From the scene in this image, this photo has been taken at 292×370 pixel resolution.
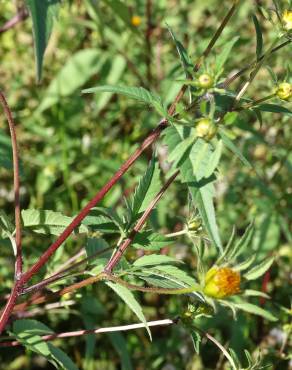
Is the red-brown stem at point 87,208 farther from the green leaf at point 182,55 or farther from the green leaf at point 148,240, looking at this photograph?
the green leaf at point 148,240

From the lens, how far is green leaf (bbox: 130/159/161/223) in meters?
0.99

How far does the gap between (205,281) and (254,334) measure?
3.39 feet

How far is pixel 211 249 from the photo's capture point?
1888 millimetres

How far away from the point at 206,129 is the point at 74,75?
1467mm

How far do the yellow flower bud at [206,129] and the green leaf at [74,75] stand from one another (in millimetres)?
1406

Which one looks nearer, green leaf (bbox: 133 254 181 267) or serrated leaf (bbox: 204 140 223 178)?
serrated leaf (bbox: 204 140 223 178)

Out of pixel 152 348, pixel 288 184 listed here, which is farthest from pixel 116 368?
pixel 288 184

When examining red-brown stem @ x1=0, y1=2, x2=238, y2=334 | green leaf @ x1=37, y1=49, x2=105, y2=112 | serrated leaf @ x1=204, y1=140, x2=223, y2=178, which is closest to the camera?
serrated leaf @ x1=204, y1=140, x2=223, y2=178

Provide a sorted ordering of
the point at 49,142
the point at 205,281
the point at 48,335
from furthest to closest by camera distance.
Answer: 1. the point at 49,142
2. the point at 48,335
3. the point at 205,281

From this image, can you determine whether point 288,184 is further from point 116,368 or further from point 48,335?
point 48,335

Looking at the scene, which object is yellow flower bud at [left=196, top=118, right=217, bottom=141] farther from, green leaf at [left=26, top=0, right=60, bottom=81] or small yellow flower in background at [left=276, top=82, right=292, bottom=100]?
green leaf at [left=26, top=0, right=60, bottom=81]

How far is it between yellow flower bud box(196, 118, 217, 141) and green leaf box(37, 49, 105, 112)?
1.41 meters

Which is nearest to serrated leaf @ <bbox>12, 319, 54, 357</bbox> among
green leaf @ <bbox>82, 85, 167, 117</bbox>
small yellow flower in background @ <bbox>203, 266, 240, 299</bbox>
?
small yellow flower in background @ <bbox>203, 266, 240, 299</bbox>

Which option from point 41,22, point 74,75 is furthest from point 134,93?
point 74,75
